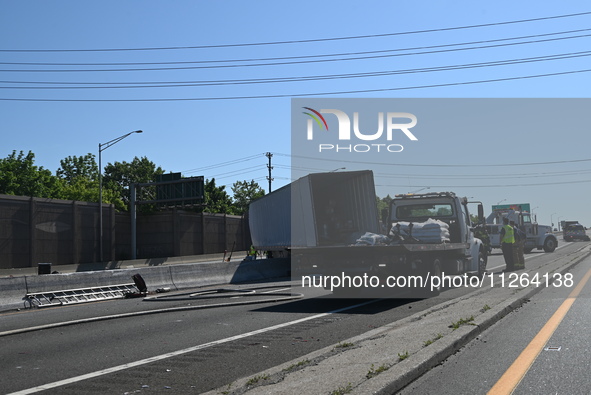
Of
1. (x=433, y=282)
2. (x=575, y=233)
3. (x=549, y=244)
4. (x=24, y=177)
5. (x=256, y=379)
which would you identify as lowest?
(x=256, y=379)

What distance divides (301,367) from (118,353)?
3.21 metres

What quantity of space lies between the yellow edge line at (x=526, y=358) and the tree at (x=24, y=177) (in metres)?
71.7

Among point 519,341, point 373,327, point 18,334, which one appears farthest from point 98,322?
point 519,341

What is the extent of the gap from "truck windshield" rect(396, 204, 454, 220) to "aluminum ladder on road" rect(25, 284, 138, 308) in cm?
789

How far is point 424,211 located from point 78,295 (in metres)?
9.65

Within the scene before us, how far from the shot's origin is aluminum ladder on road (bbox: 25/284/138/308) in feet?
53.0

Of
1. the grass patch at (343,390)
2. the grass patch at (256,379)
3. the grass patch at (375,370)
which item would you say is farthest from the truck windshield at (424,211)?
the grass patch at (343,390)

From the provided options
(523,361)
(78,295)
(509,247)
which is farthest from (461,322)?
(509,247)

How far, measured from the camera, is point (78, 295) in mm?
17047

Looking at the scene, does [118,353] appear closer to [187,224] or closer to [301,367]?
[301,367]

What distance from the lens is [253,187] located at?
11050 centimetres

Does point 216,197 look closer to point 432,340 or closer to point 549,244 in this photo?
point 549,244

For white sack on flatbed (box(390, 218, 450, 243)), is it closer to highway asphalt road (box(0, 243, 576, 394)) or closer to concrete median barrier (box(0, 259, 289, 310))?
highway asphalt road (box(0, 243, 576, 394))

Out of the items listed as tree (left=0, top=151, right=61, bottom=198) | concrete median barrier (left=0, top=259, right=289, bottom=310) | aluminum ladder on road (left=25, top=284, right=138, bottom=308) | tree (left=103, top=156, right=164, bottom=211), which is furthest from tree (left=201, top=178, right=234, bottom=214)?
aluminum ladder on road (left=25, top=284, right=138, bottom=308)
